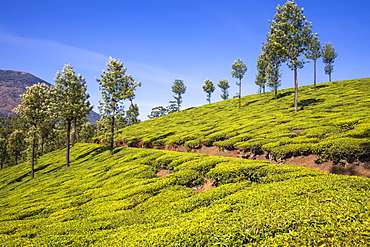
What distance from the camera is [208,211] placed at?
996 cm

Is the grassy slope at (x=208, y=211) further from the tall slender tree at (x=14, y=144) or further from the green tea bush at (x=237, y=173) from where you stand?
the tall slender tree at (x=14, y=144)

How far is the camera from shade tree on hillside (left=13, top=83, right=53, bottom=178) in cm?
3359

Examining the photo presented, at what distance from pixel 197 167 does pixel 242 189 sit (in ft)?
19.5

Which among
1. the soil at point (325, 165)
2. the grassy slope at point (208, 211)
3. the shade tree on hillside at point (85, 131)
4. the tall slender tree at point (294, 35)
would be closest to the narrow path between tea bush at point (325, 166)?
the soil at point (325, 165)

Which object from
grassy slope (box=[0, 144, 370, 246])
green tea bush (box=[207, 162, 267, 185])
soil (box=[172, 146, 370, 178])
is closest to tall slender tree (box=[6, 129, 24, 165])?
grassy slope (box=[0, 144, 370, 246])

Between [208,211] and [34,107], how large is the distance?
123 ft

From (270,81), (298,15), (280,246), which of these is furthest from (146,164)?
(270,81)

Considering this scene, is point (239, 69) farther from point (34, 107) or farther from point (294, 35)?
point (34, 107)

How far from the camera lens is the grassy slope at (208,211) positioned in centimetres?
666

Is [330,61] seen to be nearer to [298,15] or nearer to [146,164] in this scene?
[298,15]

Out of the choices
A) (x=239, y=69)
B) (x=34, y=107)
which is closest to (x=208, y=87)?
(x=239, y=69)

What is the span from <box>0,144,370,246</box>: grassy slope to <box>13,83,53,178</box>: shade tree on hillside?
1850 cm

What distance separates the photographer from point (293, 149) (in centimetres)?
1772

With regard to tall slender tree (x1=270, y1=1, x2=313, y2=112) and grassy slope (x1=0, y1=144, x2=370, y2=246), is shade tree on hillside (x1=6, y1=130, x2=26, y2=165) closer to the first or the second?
grassy slope (x1=0, y1=144, x2=370, y2=246)
